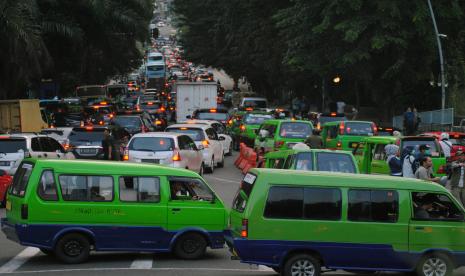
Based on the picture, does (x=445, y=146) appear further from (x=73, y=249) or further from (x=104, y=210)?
(x=73, y=249)

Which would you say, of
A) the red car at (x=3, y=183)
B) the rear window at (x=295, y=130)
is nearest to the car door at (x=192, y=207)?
the red car at (x=3, y=183)

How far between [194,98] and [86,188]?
121 feet

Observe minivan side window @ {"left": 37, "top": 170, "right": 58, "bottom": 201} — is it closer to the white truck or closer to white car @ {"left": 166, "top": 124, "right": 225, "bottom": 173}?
white car @ {"left": 166, "top": 124, "right": 225, "bottom": 173}

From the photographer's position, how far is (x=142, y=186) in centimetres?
1391

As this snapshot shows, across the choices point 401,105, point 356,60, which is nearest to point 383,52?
point 356,60

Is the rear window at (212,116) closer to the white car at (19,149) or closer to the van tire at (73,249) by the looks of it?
the white car at (19,149)

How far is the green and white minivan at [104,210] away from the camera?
44.1 feet

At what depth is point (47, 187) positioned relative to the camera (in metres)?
13.5

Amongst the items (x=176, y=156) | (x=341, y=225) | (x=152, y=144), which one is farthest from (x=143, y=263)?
(x=152, y=144)

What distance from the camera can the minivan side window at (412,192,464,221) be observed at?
41.3 feet

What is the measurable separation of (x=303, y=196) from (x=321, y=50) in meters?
37.0

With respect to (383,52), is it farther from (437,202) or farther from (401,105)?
(437,202)

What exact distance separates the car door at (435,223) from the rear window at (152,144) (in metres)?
12.5

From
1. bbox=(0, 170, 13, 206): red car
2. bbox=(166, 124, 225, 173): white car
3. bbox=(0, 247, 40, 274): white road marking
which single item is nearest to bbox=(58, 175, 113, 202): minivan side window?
bbox=(0, 247, 40, 274): white road marking
